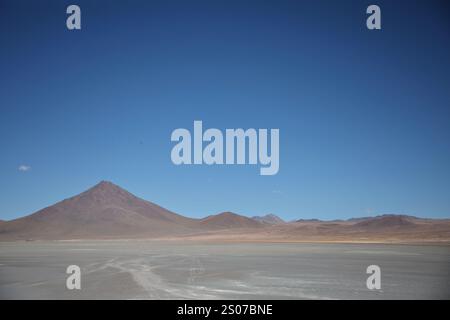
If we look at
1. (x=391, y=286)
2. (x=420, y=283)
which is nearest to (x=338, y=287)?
(x=391, y=286)

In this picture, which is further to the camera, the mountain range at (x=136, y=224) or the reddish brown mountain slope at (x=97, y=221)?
the reddish brown mountain slope at (x=97, y=221)

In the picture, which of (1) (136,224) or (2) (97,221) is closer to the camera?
(1) (136,224)

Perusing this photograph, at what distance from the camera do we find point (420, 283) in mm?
16453

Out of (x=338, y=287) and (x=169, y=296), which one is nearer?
(x=169, y=296)

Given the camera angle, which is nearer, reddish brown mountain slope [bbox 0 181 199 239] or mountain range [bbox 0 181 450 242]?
mountain range [bbox 0 181 450 242]

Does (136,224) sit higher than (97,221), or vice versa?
(97,221)
